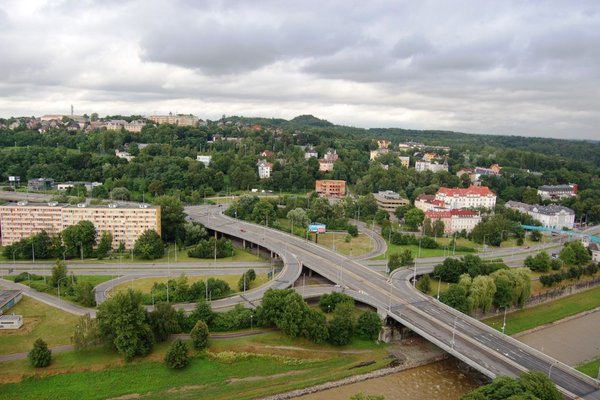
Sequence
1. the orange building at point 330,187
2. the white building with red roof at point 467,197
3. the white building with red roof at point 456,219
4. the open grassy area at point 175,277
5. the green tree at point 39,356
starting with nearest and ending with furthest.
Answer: the green tree at point 39,356, the open grassy area at point 175,277, the white building with red roof at point 456,219, the white building with red roof at point 467,197, the orange building at point 330,187

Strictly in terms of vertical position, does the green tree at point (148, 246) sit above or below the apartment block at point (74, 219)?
below

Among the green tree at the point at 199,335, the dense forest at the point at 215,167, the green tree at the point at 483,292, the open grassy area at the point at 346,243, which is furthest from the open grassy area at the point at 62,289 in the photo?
the dense forest at the point at 215,167

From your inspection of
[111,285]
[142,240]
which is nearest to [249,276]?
[111,285]

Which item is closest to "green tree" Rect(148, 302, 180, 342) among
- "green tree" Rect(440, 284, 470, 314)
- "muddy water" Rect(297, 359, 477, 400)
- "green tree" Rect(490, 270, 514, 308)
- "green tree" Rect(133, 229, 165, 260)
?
"muddy water" Rect(297, 359, 477, 400)

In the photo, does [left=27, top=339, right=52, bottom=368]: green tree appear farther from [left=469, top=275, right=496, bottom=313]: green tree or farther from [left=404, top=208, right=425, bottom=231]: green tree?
[left=404, top=208, right=425, bottom=231]: green tree

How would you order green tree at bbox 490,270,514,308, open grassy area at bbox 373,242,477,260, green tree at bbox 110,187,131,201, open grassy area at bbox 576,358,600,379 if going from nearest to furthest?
open grassy area at bbox 576,358,600,379
green tree at bbox 490,270,514,308
open grassy area at bbox 373,242,477,260
green tree at bbox 110,187,131,201

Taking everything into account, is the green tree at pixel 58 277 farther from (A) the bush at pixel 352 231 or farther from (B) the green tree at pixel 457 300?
(A) the bush at pixel 352 231
